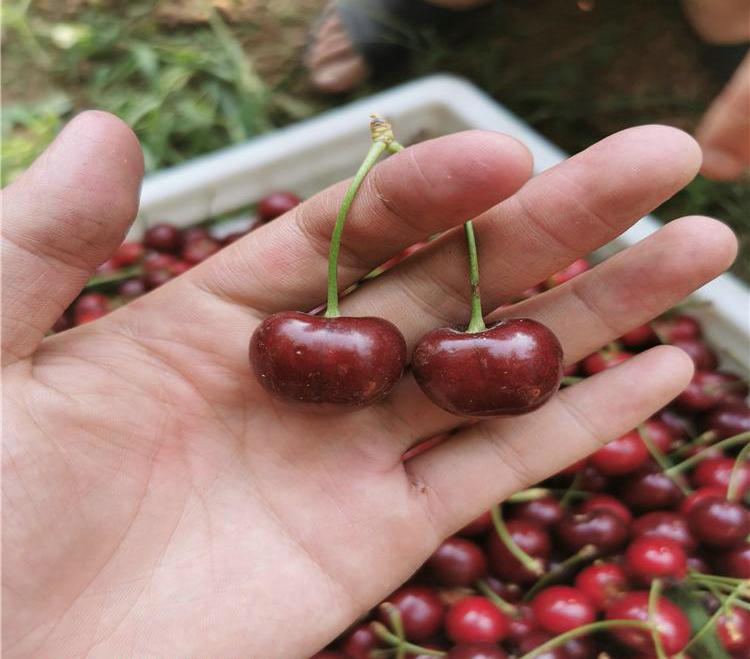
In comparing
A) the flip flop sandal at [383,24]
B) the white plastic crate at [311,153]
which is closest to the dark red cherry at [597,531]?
the white plastic crate at [311,153]

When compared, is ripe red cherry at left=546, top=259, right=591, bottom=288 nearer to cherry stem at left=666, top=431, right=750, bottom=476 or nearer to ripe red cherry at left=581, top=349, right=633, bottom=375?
ripe red cherry at left=581, top=349, right=633, bottom=375

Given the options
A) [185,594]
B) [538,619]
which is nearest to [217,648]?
[185,594]

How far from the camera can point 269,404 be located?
1418 mm

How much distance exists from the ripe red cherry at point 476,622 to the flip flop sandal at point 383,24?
5.18 feet

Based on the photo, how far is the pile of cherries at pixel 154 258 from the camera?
6.45ft

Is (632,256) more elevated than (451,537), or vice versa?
(632,256)

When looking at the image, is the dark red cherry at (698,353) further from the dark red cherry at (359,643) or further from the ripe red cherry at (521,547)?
the dark red cherry at (359,643)

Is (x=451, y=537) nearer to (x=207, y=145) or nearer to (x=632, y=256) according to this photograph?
(x=632, y=256)

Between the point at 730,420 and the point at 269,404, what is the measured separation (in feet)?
3.01

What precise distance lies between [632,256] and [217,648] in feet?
2.92

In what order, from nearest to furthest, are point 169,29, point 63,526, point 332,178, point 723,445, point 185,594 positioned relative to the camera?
1. point 63,526
2. point 185,594
3. point 723,445
4. point 332,178
5. point 169,29

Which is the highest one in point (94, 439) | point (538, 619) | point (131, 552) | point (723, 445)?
point (94, 439)

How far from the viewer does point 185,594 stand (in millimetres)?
1324

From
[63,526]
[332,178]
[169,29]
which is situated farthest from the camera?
[169,29]
